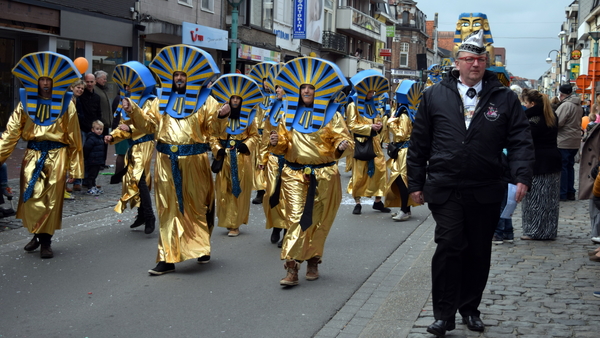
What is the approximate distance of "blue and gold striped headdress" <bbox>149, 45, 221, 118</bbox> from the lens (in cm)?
653

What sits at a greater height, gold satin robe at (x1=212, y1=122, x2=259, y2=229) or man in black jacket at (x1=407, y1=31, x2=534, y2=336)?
man in black jacket at (x1=407, y1=31, x2=534, y2=336)

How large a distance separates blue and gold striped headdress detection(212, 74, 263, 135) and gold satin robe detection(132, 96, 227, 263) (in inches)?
60.7

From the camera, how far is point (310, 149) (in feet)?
20.7

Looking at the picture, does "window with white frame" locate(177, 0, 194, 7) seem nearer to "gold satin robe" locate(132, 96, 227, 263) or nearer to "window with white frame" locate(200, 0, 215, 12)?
"window with white frame" locate(200, 0, 215, 12)

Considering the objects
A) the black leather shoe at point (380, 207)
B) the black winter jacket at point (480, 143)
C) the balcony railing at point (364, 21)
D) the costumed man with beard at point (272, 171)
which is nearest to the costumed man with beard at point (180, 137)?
the costumed man with beard at point (272, 171)

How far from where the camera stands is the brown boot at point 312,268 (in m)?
6.50

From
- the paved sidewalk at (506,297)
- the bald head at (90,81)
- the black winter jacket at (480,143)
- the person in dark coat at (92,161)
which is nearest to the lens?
the black winter jacket at (480,143)

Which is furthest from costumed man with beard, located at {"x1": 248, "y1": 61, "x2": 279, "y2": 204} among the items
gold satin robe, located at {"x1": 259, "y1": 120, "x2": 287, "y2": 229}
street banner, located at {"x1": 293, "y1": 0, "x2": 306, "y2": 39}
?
street banner, located at {"x1": 293, "y1": 0, "x2": 306, "y2": 39}

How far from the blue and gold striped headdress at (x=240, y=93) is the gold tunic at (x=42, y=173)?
70.0 inches

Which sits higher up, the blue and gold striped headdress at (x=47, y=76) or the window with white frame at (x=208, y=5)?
the window with white frame at (x=208, y=5)

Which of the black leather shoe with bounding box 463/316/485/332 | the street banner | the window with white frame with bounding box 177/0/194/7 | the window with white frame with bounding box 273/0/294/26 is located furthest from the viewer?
the street banner

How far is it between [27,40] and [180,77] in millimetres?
13266

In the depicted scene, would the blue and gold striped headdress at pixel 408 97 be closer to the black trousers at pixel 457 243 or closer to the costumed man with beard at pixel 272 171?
the costumed man with beard at pixel 272 171

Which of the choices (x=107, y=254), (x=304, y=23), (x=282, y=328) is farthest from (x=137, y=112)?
(x=304, y=23)
